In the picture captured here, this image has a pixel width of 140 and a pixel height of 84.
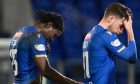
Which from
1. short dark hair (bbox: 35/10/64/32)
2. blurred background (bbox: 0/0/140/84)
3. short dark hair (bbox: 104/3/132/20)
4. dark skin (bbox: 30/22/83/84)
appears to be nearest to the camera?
short dark hair (bbox: 104/3/132/20)

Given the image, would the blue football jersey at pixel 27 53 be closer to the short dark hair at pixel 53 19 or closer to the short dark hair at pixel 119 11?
the short dark hair at pixel 53 19

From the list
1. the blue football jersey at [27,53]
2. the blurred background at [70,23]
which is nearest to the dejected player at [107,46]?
the blue football jersey at [27,53]

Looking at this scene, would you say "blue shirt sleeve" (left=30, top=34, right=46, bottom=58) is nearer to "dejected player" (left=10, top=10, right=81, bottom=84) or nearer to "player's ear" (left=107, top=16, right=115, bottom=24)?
"dejected player" (left=10, top=10, right=81, bottom=84)

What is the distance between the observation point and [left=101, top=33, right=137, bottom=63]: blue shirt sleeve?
5.74m

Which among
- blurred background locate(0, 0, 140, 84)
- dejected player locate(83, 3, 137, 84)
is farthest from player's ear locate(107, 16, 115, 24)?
blurred background locate(0, 0, 140, 84)

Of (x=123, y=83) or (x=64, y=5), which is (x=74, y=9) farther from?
(x=123, y=83)

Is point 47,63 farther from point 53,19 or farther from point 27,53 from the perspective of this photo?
point 53,19

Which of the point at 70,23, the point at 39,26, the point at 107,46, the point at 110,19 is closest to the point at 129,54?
the point at 107,46

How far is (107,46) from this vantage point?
19.1ft

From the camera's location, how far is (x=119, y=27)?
231 inches

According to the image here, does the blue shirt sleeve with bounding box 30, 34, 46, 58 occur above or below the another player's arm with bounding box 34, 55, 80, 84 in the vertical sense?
above

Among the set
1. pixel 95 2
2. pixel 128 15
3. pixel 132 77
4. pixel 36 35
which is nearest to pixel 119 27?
pixel 128 15

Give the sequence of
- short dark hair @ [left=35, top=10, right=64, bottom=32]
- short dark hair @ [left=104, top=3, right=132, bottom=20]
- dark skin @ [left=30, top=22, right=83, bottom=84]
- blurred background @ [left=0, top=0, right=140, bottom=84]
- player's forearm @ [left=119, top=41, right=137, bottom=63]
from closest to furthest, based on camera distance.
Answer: player's forearm @ [left=119, top=41, right=137, bottom=63] → short dark hair @ [left=104, top=3, right=132, bottom=20] → dark skin @ [left=30, top=22, right=83, bottom=84] → short dark hair @ [left=35, top=10, right=64, bottom=32] → blurred background @ [left=0, top=0, right=140, bottom=84]

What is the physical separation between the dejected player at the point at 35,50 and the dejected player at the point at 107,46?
15.1 inches
